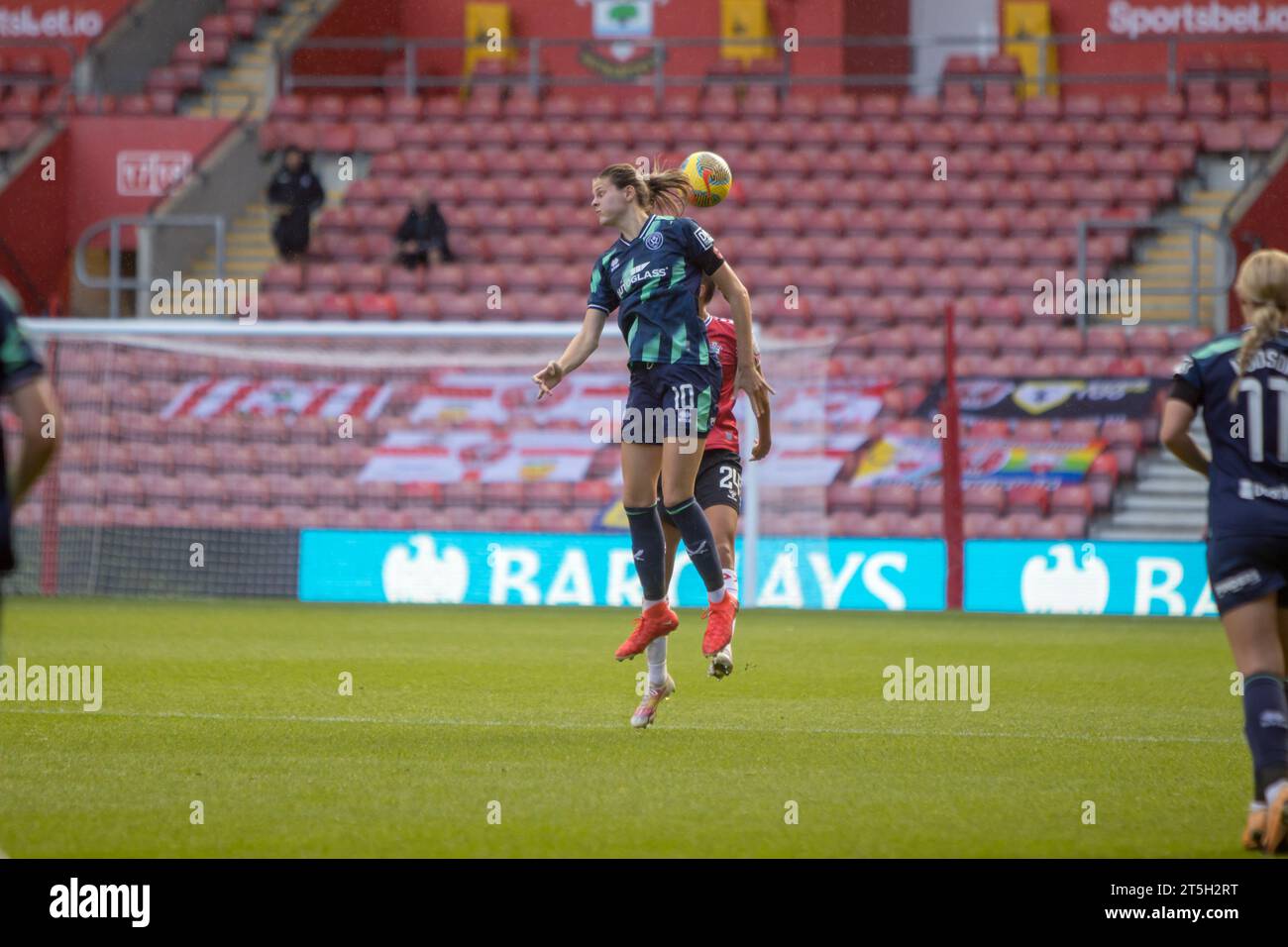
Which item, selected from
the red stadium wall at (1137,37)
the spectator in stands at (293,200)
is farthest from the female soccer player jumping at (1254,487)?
the red stadium wall at (1137,37)

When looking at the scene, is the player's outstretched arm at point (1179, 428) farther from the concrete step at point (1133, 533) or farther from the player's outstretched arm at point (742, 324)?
the concrete step at point (1133, 533)

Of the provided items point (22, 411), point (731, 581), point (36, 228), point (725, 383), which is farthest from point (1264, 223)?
point (22, 411)

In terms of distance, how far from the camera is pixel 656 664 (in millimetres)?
7820

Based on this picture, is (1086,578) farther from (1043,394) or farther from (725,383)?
(725,383)

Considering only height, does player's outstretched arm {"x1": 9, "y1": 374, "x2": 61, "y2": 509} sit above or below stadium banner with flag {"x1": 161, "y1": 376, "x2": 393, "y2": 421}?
below

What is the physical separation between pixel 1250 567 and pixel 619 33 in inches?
887

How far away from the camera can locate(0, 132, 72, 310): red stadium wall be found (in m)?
22.9

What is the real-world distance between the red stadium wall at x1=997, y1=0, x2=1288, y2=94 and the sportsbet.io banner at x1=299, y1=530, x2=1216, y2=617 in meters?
11.2

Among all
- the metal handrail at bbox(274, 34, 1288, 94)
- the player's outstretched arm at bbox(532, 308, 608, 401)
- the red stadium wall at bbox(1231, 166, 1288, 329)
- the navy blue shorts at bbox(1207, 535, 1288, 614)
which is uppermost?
the metal handrail at bbox(274, 34, 1288, 94)

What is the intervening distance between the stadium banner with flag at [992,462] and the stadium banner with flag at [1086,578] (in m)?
1.71

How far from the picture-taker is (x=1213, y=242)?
2064cm

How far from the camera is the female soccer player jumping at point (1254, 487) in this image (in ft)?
17.4

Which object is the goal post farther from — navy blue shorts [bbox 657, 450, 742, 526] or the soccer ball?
the soccer ball

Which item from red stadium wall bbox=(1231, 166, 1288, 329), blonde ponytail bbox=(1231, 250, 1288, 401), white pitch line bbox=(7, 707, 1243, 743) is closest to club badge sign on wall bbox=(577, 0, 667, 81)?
red stadium wall bbox=(1231, 166, 1288, 329)
